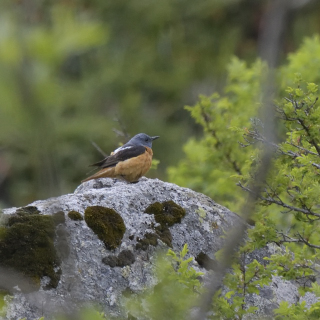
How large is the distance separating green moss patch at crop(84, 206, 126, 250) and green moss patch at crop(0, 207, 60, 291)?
336 mm

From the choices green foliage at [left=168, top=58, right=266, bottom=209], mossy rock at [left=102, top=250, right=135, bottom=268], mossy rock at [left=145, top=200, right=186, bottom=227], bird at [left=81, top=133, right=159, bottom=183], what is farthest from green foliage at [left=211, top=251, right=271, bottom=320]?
bird at [left=81, top=133, right=159, bottom=183]

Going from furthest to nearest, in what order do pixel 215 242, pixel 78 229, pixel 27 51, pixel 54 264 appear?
pixel 215 242 → pixel 78 229 → pixel 54 264 → pixel 27 51

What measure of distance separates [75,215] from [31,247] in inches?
17.7

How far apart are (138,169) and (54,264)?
2814 millimetres

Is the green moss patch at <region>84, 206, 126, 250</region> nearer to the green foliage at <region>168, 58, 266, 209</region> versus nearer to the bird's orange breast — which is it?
the bird's orange breast

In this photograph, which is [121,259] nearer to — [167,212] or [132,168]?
[167,212]

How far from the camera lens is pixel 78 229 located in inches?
173

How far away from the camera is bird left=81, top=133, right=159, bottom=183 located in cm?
674

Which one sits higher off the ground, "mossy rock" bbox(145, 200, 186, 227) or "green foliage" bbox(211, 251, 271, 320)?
"mossy rock" bbox(145, 200, 186, 227)

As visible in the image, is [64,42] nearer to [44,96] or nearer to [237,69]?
[44,96]

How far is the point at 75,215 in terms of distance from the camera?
14.6 feet

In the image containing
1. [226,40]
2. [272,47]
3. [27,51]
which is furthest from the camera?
[226,40]

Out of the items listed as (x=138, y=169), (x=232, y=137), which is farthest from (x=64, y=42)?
(x=232, y=137)

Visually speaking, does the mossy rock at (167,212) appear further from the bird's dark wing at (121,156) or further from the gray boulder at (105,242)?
the bird's dark wing at (121,156)
